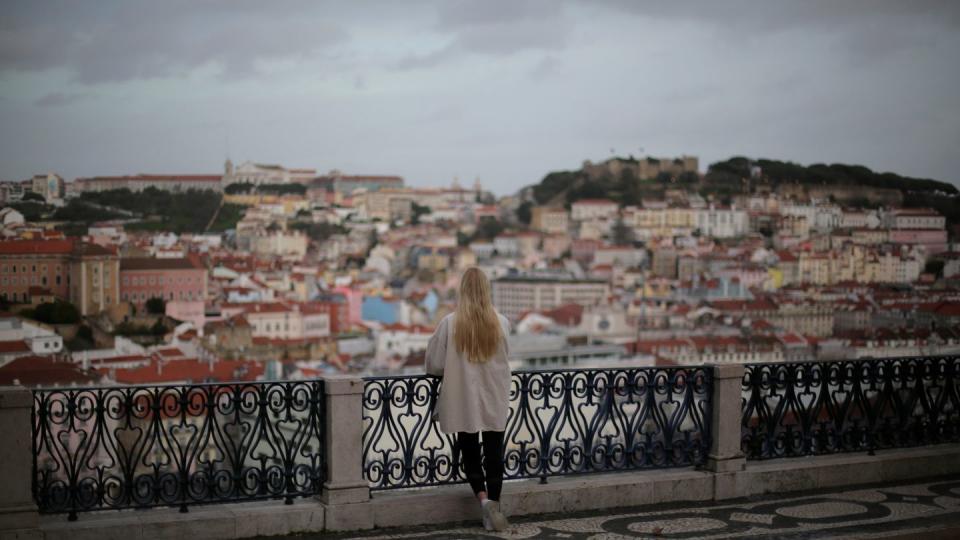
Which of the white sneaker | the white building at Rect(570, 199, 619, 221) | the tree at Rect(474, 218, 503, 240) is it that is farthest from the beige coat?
the tree at Rect(474, 218, 503, 240)

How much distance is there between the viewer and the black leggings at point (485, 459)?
14.5ft

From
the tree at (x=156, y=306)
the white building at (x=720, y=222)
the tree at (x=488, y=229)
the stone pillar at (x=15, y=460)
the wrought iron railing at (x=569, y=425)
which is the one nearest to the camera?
the stone pillar at (x=15, y=460)

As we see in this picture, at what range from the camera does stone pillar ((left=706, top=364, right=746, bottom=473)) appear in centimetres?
520

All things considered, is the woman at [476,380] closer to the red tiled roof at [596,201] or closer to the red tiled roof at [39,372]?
the red tiled roof at [39,372]

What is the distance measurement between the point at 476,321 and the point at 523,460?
3.09ft

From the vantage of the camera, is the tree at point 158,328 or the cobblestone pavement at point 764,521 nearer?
the cobblestone pavement at point 764,521

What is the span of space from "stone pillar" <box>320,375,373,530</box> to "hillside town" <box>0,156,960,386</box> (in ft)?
68.3

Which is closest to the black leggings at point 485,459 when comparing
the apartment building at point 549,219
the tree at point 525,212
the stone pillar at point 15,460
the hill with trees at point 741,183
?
the stone pillar at point 15,460

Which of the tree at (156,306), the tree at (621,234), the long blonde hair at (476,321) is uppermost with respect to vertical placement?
the tree at (621,234)

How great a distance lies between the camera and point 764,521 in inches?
187

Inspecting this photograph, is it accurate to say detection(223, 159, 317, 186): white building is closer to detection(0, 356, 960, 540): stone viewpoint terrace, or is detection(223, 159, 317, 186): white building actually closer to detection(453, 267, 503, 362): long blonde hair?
detection(0, 356, 960, 540): stone viewpoint terrace

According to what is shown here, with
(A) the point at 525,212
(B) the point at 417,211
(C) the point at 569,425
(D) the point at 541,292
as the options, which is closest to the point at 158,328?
(D) the point at 541,292

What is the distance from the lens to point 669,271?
78.3 metres

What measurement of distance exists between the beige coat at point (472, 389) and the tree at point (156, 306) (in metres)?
41.5
